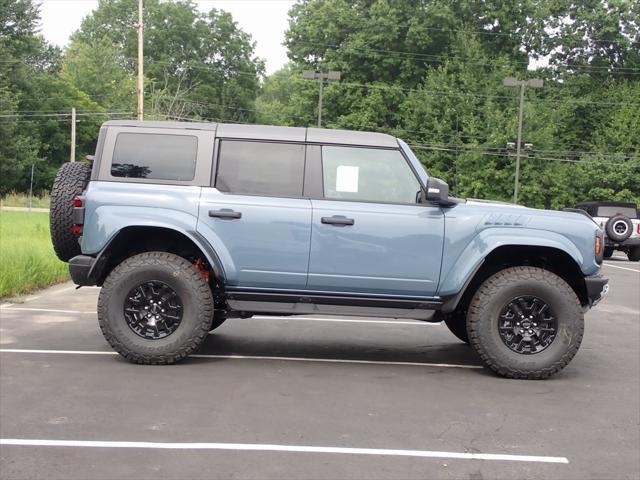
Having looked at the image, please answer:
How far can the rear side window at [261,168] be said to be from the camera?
640 centimetres

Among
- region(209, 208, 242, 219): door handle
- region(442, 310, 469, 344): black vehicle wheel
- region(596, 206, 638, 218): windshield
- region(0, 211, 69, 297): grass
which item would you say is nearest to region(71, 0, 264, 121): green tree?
region(596, 206, 638, 218): windshield

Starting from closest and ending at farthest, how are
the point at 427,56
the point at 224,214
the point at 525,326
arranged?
the point at 224,214 < the point at 525,326 < the point at 427,56

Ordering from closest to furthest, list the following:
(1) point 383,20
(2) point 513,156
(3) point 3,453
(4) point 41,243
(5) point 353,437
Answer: (3) point 3,453 → (5) point 353,437 → (4) point 41,243 → (2) point 513,156 → (1) point 383,20

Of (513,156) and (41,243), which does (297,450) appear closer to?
(41,243)

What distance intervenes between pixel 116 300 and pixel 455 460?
332 cm

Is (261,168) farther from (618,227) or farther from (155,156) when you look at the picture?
(618,227)

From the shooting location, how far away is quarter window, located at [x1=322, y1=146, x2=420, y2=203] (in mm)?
6391

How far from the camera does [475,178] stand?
49.2 m

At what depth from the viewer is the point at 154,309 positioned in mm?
6332

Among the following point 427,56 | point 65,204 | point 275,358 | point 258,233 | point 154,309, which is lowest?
point 275,358

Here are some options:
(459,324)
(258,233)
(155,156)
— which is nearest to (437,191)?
(258,233)

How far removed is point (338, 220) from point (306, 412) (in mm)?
1803

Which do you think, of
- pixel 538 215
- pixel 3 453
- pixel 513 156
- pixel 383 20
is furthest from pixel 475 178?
pixel 3 453

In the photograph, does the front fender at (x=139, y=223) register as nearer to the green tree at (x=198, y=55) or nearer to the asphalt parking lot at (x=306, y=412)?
the asphalt parking lot at (x=306, y=412)
